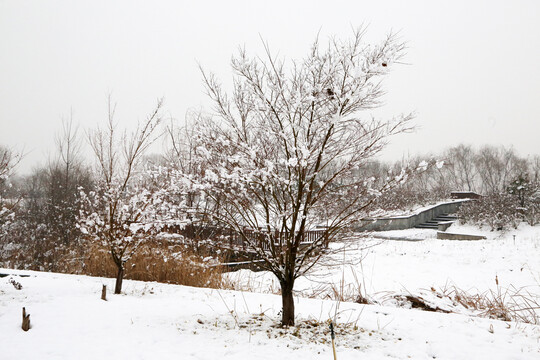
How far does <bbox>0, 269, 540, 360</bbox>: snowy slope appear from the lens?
10.5 feet

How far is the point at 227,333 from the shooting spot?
3.71m

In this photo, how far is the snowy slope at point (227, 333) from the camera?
3199mm

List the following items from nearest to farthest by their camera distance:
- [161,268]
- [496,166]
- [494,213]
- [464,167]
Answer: [161,268]
[494,213]
[496,166]
[464,167]

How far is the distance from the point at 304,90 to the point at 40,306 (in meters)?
4.92

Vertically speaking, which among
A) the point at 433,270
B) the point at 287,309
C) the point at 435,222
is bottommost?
the point at 433,270

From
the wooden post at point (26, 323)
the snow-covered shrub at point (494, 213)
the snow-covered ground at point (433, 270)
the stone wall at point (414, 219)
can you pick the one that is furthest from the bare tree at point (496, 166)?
the wooden post at point (26, 323)

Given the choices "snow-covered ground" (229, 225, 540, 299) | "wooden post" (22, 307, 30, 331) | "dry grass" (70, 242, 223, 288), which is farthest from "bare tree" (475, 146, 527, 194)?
"wooden post" (22, 307, 30, 331)

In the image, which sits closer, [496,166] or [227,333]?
[227,333]

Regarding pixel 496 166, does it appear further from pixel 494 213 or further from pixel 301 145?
pixel 301 145

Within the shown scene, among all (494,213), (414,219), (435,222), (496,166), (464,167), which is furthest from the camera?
(464,167)

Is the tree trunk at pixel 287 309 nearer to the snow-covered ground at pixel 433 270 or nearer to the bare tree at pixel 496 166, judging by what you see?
the snow-covered ground at pixel 433 270

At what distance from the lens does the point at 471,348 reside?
11.1 ft

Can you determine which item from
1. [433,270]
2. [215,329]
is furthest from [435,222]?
[215,329]

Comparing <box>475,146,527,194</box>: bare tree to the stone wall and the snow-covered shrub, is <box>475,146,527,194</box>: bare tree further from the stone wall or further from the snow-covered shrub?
the snow-covered shrub
